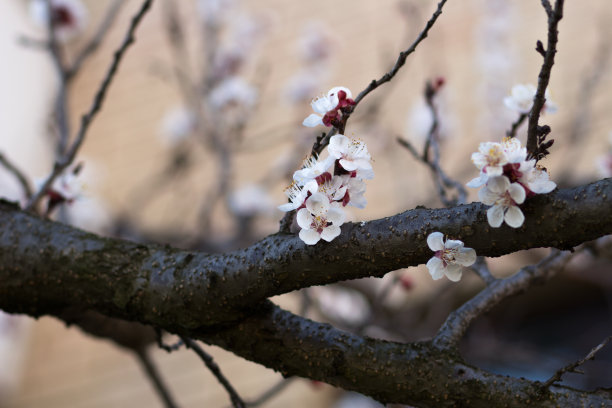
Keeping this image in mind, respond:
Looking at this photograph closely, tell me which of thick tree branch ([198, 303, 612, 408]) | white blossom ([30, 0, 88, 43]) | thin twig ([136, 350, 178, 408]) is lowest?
thin twig ([136, 350, 178, 408])

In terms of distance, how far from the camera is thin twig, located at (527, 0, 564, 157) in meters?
0.77

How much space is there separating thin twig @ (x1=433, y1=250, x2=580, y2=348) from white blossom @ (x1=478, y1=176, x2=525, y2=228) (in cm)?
19

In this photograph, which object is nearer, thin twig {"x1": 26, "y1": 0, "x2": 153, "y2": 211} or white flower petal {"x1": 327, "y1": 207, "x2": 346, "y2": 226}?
white flower petal {"x1": 327, "y1": 207, "x2": 346, "y2": 226}

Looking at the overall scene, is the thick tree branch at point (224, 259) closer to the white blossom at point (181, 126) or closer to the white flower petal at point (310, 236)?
the white flower petal at point (310, 236)

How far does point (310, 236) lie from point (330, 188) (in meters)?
0.07

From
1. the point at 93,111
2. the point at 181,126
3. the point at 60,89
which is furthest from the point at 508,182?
the point at 181,126

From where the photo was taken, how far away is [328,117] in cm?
87

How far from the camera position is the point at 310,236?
2.64ft

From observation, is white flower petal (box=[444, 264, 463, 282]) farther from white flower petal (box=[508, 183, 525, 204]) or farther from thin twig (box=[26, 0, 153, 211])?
thin twig (box=[26, 0, 153, 211])

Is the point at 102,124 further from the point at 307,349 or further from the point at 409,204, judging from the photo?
the point at 307,349

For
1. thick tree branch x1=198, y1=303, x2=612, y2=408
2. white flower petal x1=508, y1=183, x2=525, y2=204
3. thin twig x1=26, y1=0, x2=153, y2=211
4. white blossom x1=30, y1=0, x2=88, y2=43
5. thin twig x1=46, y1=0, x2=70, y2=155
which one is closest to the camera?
white flower petal x1=508, y1=183, x2=525, y2=204

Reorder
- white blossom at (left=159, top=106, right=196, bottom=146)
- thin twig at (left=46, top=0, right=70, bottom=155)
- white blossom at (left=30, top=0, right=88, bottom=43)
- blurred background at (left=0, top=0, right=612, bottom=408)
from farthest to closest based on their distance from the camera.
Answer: white blossom at (left=159, top=106, right=196, bottom=146) < blurred background at (left=0, top=0, right=612, bottom=408) < white blossom at (left=30, top=0, right=88, bottom=43) < thin twig at (left=46, top=0, right=70, bottom=155)

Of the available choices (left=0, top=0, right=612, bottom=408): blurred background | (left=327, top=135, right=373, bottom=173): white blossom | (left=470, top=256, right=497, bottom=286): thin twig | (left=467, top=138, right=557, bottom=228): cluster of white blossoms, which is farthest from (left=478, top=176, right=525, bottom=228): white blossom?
(left=0, top=0, right=612, bottom=408): blurred background

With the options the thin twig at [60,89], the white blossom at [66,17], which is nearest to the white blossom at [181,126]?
the white blossom at [66,17]
